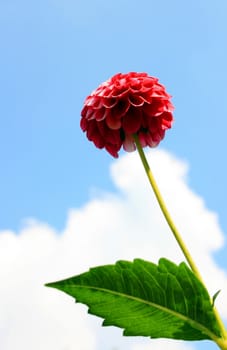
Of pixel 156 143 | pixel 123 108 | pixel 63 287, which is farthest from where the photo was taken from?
pixel 156 143

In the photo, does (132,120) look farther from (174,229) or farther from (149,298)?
(149,298)

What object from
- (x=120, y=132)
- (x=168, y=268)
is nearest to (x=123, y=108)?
(x=120, y=132)

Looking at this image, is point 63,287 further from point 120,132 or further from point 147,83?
point 147,83

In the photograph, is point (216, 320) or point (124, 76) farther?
point (124, 76)

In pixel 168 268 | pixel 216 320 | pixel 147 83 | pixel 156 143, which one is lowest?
pixel 216 320

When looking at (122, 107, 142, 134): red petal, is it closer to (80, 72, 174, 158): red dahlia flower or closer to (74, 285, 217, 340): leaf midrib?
(80, 72, 174, 158): red dahlia flower

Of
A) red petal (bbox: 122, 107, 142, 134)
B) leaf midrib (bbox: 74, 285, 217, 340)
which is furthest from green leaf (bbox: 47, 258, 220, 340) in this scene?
red petal (bbox: 122, 107, 142, 134)

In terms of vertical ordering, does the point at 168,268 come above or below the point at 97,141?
below
